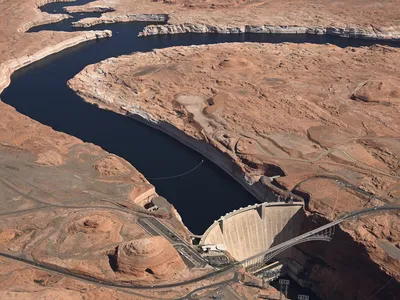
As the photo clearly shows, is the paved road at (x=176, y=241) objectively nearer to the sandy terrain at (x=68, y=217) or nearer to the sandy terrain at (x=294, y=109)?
Answer: the sandy terrain at (x=68, y=217)

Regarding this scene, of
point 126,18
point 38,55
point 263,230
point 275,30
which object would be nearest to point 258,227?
point 263,230

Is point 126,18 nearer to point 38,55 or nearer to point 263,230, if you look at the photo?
point 38,55

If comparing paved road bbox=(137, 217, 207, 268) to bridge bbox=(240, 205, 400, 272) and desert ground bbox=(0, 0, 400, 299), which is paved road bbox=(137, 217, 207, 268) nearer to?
desert ground bbox=(0, 0, 400, 299)

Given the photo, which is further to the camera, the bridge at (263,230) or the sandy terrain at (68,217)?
the bridge at (263,230)

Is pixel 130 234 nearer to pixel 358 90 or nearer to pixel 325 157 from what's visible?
pixel 325 157

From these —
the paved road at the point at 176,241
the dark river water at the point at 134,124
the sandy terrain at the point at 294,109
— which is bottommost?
the dark river water at the point at 134,124

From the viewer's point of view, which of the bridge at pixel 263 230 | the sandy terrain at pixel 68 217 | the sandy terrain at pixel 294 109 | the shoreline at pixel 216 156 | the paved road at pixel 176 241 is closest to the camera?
the sandy terrain at pixel 68 217

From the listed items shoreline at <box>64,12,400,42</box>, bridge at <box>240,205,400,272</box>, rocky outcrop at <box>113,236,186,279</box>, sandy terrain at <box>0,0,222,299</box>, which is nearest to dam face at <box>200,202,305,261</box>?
bridge at <box>240,205,400,272</box>

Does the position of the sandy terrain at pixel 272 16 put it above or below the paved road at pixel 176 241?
below

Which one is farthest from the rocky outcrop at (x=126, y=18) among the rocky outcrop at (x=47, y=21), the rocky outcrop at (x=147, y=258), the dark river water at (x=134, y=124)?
the rocky outcrop at (x=147, y=258)
